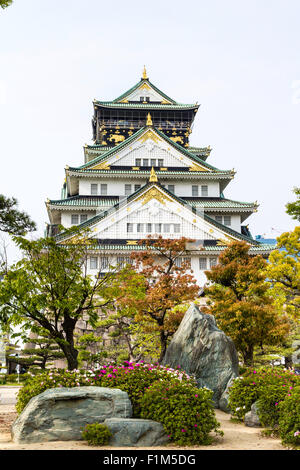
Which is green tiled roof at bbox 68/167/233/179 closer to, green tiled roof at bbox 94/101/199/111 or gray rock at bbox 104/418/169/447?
green tiled roof at bbox 94/101/199/111

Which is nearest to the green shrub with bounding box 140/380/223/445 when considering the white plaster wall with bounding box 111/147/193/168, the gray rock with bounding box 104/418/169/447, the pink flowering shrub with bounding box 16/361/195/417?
the gray rock with bounding box 104/418/169/447

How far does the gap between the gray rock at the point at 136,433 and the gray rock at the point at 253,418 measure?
136 inches

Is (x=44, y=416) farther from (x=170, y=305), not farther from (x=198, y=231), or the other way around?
(x=198, y=231)

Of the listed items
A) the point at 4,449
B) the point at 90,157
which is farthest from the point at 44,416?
the point at 90,157

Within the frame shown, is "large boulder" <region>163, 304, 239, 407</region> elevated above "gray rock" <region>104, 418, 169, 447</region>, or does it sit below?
above

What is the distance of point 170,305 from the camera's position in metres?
20.7

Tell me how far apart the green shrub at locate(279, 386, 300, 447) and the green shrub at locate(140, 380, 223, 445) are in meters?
1.56

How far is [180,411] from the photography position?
10.8 meters

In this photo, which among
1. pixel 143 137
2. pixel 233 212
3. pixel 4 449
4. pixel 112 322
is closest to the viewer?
pixel 4 449

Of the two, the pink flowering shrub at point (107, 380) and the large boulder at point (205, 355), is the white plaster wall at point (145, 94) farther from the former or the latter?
the pink flowering shrub at point (107, 380)

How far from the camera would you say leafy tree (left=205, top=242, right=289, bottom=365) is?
20.7 metres

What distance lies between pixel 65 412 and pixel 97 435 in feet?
3.75

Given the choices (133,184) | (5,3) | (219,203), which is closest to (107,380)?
(5,3)
